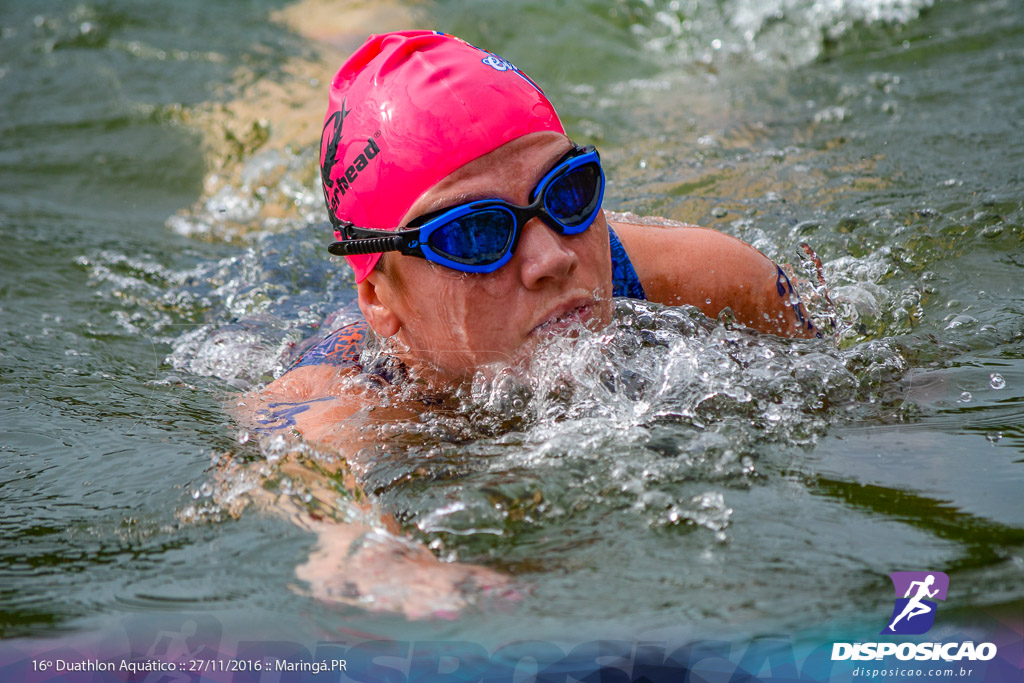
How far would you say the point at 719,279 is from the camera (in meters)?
3.19

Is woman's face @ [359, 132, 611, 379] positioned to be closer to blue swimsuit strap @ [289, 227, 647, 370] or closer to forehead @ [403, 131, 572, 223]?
forehead @ [403, 131, 572, 223]

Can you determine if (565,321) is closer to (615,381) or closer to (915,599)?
(615,381)

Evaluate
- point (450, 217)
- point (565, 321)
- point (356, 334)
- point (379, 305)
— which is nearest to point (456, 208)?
point (450, 217)

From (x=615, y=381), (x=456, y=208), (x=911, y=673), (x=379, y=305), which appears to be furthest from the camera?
(x=379, y=305)

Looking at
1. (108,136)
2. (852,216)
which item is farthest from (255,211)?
(852,216)

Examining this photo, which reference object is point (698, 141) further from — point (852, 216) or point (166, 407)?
point (166, 407)

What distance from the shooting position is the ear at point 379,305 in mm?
3004

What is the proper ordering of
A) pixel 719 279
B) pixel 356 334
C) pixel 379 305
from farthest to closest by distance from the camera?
pixel 356 334
pixel 719 279
pixel 379 305

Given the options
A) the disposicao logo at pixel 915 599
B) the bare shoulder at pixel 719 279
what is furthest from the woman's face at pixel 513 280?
the disposicao logo at pixel 915 599

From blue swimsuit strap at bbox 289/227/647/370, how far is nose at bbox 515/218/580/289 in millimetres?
406

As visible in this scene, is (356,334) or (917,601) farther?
(356,334)

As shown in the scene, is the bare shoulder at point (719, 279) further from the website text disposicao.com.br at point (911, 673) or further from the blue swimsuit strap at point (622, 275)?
the website text disposicao.com.br at point (911, 673)

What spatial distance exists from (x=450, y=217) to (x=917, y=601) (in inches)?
62.4

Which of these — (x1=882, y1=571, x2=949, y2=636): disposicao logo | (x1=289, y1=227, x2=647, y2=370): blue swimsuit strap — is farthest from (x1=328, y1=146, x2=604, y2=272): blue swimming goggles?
(x1=882, y1=571, x2=949, y2=636): disposicao logo
